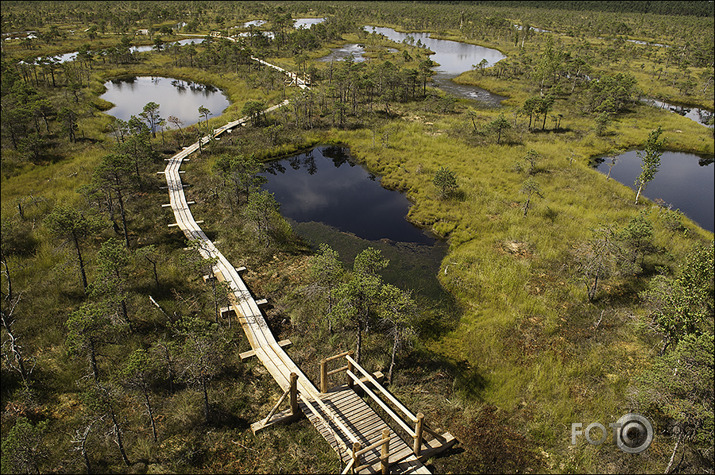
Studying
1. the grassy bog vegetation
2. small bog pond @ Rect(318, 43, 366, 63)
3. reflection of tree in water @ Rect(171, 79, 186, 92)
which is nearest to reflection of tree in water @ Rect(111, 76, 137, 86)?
reflection of tree in water @ Rect(171, 79, 186, 92)

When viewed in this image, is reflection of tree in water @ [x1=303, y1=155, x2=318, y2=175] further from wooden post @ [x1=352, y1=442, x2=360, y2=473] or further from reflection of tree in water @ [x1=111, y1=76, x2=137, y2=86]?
reflection of tree in water @ [x1=111, y1=76, x2=137, y2=86]

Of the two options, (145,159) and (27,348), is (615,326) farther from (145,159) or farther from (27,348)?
(145,159)

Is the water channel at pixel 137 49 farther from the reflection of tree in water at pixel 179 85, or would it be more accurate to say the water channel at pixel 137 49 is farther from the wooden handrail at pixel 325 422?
the wooden handrail at pixel 325 422

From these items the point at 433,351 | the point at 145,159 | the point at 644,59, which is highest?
the point at 644,59

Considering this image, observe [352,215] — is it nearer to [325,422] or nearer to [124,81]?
[325,422]

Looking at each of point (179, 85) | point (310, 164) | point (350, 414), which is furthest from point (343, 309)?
point (179, 85)

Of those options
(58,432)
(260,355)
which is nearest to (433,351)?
(260,355)
